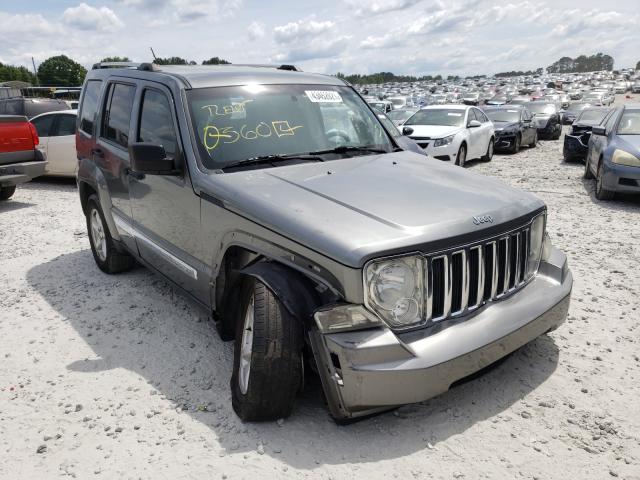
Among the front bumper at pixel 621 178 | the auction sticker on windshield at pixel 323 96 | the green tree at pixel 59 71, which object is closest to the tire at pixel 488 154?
the front bumper at pixel 621 178

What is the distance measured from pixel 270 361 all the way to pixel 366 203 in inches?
39.5

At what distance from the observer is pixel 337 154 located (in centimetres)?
400

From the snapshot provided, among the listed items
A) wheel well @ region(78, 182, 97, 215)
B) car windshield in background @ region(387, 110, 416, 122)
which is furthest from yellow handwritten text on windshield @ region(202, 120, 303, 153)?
car windshield in background @ region(387, 110, 416, 122)

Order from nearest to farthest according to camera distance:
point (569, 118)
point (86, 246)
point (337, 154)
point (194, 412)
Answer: point (194, 412), point (337, 154), point (86, 246), point (569, 118)

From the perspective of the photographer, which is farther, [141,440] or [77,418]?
[77,418]

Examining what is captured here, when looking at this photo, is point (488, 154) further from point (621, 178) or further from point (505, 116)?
point (621, 178)

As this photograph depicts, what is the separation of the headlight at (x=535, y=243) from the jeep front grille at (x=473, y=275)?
0.14 metres

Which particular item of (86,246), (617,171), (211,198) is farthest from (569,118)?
(211,198)

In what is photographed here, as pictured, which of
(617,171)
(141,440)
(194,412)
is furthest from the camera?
(617,171)

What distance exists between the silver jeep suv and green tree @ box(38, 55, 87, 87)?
282 feet

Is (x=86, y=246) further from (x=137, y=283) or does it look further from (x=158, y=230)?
(x=158, y=230)

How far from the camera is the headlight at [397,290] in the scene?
8.75ft

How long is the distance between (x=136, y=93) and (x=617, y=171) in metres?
7.18

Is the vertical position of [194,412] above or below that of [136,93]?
→ below
